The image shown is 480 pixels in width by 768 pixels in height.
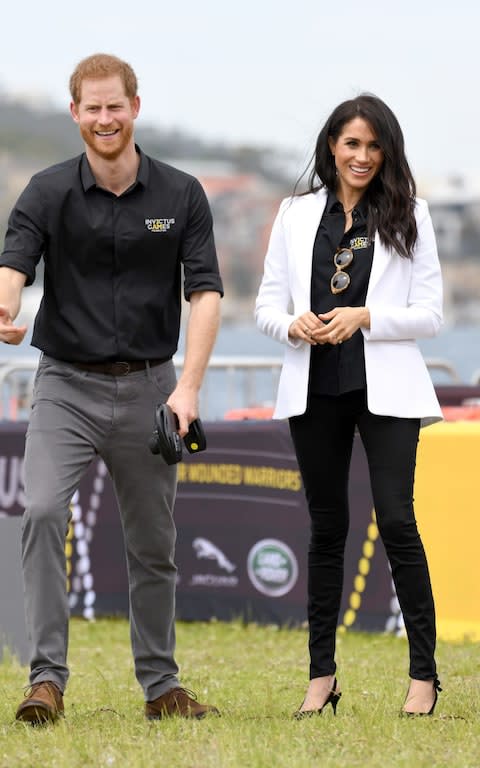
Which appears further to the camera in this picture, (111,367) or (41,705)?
(111,367)

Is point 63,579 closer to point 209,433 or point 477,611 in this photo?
point 477,611

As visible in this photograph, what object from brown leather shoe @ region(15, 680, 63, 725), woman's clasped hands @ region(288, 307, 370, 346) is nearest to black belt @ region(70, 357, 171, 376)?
woman's clasped hands @ region(288, 307, 370, 346)

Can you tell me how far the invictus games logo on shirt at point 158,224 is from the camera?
5.13 meters

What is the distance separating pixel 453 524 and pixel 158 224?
333 centimetres

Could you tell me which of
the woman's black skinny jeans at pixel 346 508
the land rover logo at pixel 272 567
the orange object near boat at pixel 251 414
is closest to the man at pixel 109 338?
the woman's black skinny jeans at pixel 346 508

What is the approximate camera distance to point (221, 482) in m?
9.01

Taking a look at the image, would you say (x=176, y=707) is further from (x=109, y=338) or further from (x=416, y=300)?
(x=416, y=300)

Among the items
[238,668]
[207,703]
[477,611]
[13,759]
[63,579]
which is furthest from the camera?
[477,611]

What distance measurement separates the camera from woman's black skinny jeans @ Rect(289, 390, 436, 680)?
5129 millimetres

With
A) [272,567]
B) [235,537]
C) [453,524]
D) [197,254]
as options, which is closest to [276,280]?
[197,254]

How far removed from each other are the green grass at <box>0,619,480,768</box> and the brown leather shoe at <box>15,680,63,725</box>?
46 millimetres

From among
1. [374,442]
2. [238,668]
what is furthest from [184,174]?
[238,668]

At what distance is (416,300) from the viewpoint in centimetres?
522

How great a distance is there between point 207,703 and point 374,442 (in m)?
1.31
